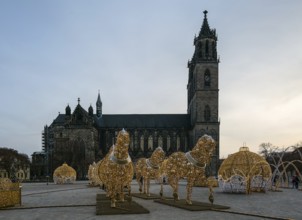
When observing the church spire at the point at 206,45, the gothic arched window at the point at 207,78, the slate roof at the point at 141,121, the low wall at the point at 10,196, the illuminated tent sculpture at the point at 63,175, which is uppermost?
the church spire at the point at 206,45

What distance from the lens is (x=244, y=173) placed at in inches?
1288

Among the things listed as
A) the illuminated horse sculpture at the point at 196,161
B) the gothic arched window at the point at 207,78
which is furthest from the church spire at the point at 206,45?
the illuminated horse sculpture at the point at 196,161

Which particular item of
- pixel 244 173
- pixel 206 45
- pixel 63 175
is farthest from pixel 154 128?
pixel 244 173

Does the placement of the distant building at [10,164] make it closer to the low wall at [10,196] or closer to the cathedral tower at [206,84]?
the cathedral tower at [206,84]

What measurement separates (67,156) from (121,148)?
6502cm

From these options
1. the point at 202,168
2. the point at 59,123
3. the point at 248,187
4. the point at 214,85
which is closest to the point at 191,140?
the point at 214,85

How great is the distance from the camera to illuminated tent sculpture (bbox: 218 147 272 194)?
32312 millimetres

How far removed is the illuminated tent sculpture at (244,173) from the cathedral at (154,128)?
46208 mm

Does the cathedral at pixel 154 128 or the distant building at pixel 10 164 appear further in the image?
the cathedral at pixel 154 128

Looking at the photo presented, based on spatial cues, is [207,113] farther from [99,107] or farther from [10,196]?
[10,196]

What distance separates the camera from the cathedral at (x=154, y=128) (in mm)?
84312

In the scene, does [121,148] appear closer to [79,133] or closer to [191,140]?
[79,133]

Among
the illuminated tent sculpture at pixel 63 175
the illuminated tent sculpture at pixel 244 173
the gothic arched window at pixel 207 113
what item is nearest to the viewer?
the illuminated tent sculpture at pixel 244 173

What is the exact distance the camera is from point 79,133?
289 feet
